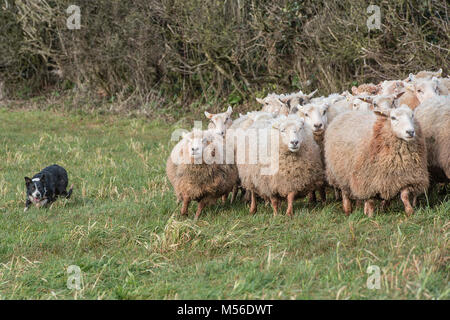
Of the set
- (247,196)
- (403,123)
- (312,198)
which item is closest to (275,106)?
(247,196)

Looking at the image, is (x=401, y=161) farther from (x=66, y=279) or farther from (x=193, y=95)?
(x=193, y=95)

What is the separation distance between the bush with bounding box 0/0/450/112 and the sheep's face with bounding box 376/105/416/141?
5.53 meters

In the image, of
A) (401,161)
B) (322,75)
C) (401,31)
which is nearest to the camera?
(401,161)

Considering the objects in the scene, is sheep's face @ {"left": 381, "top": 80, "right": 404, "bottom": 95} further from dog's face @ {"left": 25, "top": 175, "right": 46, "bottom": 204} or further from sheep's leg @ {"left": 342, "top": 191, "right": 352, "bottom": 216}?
dog's face @ {"left": 25, "top": 175, "right": 46, "bottom": 204}

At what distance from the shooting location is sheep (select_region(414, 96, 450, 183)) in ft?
22.4

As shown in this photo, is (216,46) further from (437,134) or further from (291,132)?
(437,134)

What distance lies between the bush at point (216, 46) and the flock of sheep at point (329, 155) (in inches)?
184

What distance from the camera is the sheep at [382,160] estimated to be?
6.43m

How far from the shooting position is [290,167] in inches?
280

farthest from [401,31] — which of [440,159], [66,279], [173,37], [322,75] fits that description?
[66,279]

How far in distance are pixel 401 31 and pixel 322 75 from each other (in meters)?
3.24

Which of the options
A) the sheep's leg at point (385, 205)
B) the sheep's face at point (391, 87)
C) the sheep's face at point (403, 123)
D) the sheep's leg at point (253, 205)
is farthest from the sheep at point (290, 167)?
the sheep's face at point (391, 87)

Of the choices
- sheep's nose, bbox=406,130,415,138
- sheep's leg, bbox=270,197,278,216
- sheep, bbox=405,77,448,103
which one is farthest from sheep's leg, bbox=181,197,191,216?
sheep, bbox=405,77,448,103
